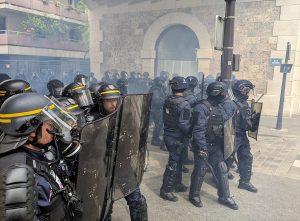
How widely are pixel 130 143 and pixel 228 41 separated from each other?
4.13 metres

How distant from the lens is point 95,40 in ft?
58.0

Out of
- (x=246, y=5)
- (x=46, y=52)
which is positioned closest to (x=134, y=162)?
(x=246, y=5)

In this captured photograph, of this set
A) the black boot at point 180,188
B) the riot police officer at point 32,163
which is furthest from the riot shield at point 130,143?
the black boot at point 180,188

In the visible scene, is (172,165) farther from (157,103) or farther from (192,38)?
(192,38)

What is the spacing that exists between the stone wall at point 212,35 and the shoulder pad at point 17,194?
42.1 ft

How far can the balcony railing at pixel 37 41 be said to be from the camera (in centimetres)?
2000

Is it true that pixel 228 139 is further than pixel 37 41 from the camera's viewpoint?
No

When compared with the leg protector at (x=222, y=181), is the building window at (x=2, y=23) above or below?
above

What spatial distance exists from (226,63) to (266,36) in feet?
26.1

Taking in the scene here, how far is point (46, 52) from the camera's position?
23.0 m

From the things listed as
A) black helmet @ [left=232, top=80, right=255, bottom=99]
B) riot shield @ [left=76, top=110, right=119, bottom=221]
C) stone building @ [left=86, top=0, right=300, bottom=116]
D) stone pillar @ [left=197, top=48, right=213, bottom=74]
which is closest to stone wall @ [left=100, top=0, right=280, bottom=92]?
stone building @ [left=86, top=0, right=300, bottom=116]

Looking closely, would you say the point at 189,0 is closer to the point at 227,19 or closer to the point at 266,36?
the point at 266,36

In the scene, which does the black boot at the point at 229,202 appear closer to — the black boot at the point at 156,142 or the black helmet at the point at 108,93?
the black helmet at the point at 108,93

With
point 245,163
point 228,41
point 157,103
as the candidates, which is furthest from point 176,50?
point 245,163
